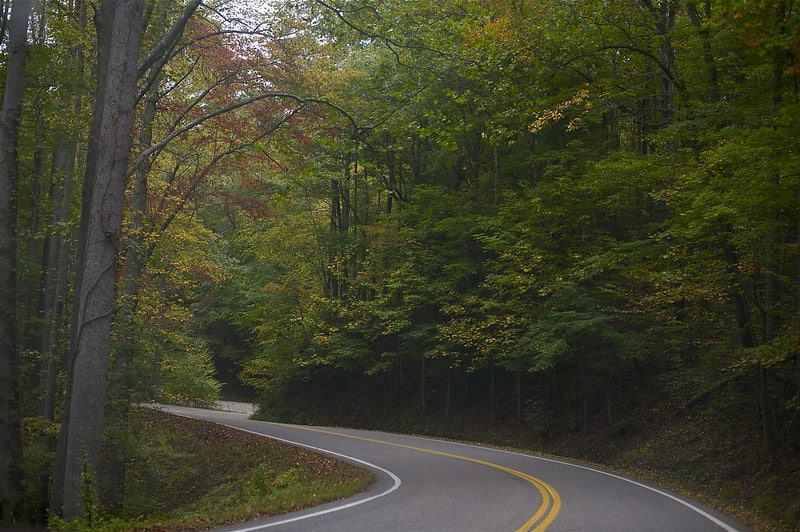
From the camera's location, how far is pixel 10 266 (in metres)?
13.1

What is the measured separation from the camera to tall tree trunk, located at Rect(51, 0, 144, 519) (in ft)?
31.6

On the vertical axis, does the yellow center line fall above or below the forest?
below

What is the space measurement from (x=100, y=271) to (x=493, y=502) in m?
7.37

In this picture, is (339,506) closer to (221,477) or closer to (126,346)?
(126,346)

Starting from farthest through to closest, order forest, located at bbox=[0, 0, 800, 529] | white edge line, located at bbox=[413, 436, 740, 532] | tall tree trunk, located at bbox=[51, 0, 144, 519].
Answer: forest, located at bbox=[0, 0, 800, 529], white edge line, located at bbox=[413, 436, 740, 532], tall tree trunk, located at bbox=[51, 0, 144, 519]

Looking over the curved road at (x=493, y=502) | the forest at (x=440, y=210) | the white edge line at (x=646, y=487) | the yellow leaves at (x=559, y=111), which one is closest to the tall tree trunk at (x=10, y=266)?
the forest at (x=440, y=210)

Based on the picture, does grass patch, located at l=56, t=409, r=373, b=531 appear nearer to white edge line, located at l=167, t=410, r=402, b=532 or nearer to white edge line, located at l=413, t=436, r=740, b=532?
white edge line, located at l=167, t=410, r=402, b=532

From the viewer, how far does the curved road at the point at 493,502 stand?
9711 millimetres

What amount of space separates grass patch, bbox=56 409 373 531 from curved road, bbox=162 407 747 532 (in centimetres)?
77

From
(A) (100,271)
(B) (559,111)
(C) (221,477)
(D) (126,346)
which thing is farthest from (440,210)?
(A) (100,271)

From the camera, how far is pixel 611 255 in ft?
59.1

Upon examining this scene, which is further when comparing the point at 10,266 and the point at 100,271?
the point at 10,266

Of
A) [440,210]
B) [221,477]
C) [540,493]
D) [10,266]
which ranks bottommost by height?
[221,477]

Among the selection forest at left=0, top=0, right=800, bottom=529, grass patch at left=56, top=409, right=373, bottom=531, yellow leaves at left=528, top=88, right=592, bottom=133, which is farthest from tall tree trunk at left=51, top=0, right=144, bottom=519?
yellow leaves at left=528, top=88, right=592, bottom=133
